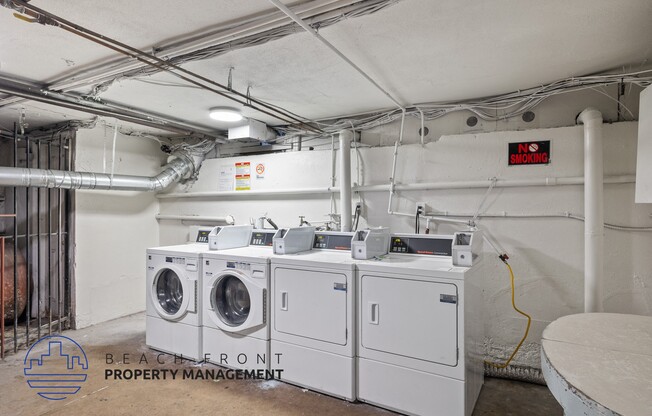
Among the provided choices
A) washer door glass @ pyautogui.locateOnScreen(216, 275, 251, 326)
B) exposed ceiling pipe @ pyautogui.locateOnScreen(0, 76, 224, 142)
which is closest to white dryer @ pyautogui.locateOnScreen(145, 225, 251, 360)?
washer door glass @ pyautogui.locateOnScreen(216, 275, 251, 326)

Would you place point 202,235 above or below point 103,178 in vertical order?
below

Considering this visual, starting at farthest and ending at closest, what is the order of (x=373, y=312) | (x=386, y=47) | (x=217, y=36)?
(x=373, y=312)
(x=386, y=47)
(x=217, y=36)

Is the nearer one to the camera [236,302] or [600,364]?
[600,364]

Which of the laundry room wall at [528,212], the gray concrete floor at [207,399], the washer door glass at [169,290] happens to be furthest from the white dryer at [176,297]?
the laundry room wall at [528,212]

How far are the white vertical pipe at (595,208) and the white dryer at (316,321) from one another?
1.75 metres

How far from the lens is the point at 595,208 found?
8.20ft

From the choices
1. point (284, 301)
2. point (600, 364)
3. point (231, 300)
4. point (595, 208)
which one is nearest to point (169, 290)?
point (231, 300)

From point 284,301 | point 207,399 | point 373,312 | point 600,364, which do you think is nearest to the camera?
point 600,364

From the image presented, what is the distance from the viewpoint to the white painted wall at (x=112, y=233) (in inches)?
157

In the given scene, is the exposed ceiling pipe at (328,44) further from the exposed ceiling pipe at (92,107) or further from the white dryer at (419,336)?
the exposed ceiling pipe at (92,107)

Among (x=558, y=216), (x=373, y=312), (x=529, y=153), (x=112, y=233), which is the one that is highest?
(x=529, y=153)

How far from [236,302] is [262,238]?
689 millimetres

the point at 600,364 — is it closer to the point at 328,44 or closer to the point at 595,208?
the point at 595,208

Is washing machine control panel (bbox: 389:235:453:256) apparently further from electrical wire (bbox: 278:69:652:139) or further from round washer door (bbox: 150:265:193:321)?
round washer door (bbox: 150:265:193:321)
